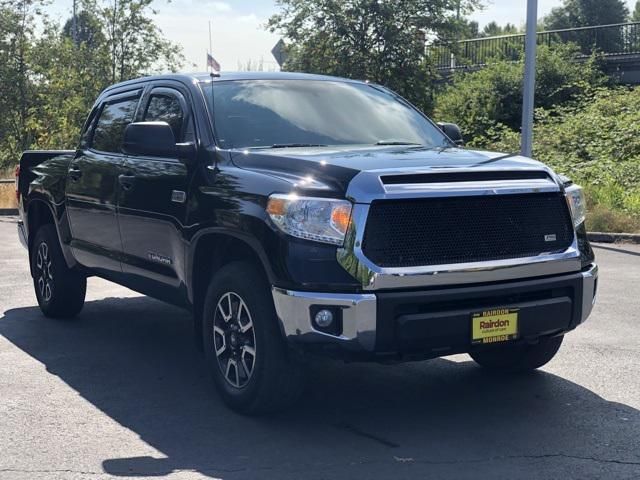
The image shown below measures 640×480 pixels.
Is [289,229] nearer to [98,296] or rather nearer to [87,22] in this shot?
[98,296]

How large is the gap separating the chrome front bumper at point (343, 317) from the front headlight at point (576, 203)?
59.7 inches

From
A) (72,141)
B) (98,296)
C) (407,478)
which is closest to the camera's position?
(407,478)

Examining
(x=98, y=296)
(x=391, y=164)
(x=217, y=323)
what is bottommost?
(x=98, y=296)

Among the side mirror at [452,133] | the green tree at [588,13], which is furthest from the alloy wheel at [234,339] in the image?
the green tree at [588,13]

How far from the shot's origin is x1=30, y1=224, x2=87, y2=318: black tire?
7.97 meters

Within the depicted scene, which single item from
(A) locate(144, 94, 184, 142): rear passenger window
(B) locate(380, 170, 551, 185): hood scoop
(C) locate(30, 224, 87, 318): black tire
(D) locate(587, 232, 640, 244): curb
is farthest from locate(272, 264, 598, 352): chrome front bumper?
(D) locate(587, 232, 640, 244): curb

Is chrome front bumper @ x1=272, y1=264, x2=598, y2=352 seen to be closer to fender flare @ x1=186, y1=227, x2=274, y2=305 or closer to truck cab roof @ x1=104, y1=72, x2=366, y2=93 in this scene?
fender flare @ x1=186, y1=227, x2=274, y2=305

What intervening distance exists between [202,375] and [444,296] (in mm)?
2161

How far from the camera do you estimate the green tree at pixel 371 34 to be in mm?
26641

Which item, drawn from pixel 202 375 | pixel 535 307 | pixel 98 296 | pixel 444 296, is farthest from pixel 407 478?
pixel 98 296

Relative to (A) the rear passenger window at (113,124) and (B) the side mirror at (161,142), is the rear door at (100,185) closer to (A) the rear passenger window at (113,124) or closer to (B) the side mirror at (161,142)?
(A) the rear passenger window at (113,124)

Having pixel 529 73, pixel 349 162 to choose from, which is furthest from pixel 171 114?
pixel 529 73

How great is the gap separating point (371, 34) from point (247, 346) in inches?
900

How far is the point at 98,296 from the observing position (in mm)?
9539
